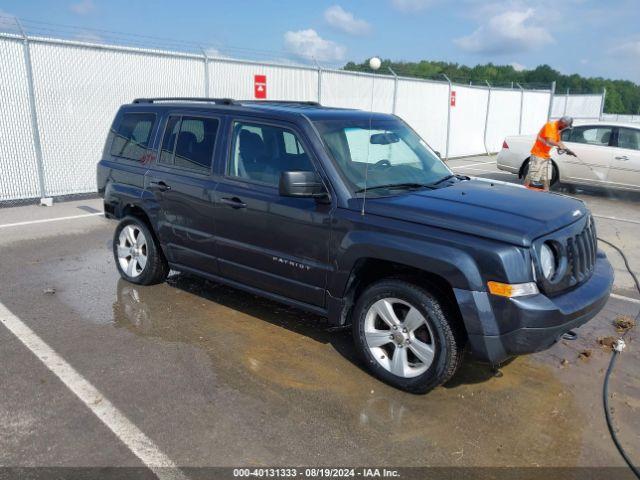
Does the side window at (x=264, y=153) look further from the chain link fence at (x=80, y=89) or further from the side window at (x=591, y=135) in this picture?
the side window at (x=591, y=135)

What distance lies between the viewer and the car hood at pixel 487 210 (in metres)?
3.30

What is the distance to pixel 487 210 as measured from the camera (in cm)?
355

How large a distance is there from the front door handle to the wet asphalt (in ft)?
3.55

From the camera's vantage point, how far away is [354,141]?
4.34 m

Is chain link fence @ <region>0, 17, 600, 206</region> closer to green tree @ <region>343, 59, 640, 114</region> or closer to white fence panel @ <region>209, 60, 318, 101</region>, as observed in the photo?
white fence panel @ <region>209, 60, 318, 101</region>

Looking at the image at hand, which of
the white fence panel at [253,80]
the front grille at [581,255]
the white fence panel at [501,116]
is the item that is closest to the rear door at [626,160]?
the white fence panel at [253,80]

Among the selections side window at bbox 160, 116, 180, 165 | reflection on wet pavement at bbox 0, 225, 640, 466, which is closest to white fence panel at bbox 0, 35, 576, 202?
reflection on wet pavement at bbox 0, 225, 640, 466

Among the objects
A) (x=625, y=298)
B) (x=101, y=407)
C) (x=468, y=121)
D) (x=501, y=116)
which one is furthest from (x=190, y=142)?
(x=501, y=116)

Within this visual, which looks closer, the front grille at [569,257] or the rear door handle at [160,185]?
the front grille at [569,257]

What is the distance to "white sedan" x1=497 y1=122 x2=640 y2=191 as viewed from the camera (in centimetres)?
1127

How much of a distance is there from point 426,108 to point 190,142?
47.4 ft

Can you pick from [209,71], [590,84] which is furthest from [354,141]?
[590,84]

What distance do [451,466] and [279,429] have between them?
101 centimetres

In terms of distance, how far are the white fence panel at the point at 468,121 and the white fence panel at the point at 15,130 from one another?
13894 millimetres
